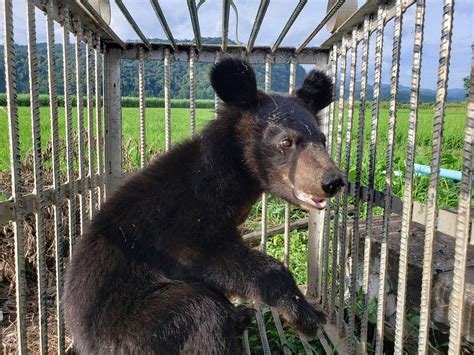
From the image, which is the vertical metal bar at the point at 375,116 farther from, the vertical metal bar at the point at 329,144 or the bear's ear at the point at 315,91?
the vertical metal bar at the point at 329,144

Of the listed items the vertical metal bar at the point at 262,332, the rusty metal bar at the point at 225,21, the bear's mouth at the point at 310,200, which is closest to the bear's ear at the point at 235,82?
the rusty metal bar at the point at 225,21

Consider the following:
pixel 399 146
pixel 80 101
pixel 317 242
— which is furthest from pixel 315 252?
pixel 399 146

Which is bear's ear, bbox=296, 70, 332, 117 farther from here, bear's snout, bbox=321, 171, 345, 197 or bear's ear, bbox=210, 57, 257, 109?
bear's snout, bbox=321, 171, 345, 197

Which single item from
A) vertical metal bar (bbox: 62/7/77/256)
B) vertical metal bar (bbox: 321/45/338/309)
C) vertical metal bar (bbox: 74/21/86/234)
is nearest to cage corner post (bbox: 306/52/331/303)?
vertical metal bar (bbox: 321/45/338/309)

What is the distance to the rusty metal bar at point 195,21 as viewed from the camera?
2.81 m

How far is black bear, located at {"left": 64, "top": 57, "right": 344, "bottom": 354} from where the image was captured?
2.60 meters

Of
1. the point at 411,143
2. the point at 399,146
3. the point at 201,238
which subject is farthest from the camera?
the point at 399,146

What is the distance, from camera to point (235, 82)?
10.5 ft

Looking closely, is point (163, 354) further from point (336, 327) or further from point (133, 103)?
point (133, 103)

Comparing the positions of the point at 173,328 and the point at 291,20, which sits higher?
the point at 291,20

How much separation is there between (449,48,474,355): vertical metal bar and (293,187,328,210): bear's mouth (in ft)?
3.31

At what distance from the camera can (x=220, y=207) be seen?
9.58ft

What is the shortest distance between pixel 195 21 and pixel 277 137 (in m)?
0.99

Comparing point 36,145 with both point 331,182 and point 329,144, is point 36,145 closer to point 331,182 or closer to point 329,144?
point 331,182
